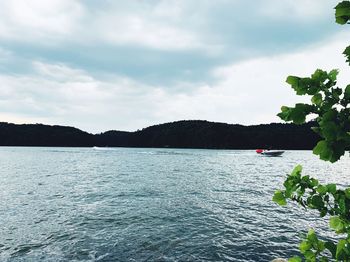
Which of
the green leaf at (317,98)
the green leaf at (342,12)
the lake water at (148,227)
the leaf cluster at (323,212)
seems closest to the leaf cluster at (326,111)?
the green leaf at (317,98)

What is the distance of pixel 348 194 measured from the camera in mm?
2770

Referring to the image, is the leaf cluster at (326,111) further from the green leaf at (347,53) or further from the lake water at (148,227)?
the lake water at (148,227)

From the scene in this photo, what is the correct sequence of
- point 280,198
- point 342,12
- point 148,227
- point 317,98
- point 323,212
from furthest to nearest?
point 148,227 → point 323,212 → point 280,198 → point 317,98 → point 342,12

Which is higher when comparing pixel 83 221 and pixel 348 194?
pixel 348 194

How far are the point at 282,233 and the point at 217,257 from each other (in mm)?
7132

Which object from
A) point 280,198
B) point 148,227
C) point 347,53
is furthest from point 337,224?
point 148,227

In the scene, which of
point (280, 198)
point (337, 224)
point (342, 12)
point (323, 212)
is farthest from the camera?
point (323, 212)

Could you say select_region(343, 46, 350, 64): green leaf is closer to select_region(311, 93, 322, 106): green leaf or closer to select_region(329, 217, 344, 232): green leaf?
select_region(311, 93, 322, 106): green leaf

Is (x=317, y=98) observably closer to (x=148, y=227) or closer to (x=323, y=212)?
(x=323, y=212)

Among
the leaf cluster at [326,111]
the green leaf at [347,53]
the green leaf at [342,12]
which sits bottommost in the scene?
the leaf cluster at [326,111]

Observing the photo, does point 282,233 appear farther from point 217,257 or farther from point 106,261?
point 106,261

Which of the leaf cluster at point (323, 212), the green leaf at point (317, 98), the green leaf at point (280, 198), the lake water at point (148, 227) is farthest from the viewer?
the lake water at point (148, 227)

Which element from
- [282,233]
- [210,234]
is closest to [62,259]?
[210,234]

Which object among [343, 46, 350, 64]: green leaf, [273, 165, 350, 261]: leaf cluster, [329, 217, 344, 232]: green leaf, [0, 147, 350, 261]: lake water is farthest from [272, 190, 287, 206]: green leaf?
[0, 147, 350, 261]: lake water
